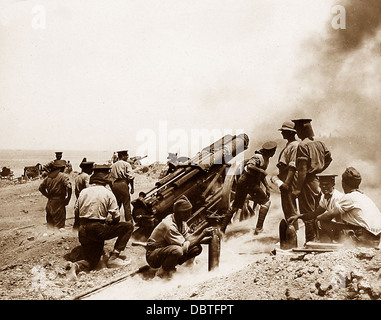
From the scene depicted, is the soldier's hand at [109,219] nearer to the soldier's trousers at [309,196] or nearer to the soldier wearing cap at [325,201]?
the soldier wearing cap at [325,201]

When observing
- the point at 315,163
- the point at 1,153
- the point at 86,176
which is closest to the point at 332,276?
the point at 315,163

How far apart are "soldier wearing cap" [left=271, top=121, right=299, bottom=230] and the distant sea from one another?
269 cm

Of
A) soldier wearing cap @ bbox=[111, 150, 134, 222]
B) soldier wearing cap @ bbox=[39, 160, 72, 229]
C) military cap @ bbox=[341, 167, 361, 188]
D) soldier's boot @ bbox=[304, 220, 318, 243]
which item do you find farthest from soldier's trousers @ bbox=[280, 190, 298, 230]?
soldier wearing cap @ bbox=[39, 160, 72, 229]

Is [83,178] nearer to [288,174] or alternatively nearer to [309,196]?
[288,174]

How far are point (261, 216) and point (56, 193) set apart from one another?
310 cm

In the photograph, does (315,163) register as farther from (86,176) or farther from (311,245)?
(86,176)

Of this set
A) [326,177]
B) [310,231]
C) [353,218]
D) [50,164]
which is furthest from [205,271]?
[50,164]

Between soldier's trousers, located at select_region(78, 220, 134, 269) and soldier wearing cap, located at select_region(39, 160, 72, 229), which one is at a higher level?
soldier wearing cap, located at select_region(39, 160, 72, 229)

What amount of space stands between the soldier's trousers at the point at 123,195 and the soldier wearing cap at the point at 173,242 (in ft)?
4.21

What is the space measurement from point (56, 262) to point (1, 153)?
2.11 metres

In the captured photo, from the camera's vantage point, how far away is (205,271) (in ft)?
19.4

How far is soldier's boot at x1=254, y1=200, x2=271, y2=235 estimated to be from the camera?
6.58m

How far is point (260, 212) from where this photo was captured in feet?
21.7

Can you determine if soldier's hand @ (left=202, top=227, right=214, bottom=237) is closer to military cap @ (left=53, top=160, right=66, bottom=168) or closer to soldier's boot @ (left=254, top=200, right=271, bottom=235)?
soldier's boot @ (left=254, top=200, right=271, bottom=235)
